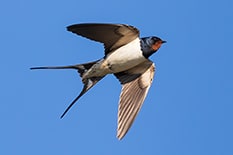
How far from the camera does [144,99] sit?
6.38 m

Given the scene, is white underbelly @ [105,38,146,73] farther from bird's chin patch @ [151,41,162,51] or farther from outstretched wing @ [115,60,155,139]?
outstretched wing @ [115,60,155,139]

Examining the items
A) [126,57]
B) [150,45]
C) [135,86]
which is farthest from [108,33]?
[135,86]

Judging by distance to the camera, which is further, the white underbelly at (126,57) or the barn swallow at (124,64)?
the white underbelly at (126,57)

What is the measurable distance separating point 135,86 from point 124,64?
1.50ft

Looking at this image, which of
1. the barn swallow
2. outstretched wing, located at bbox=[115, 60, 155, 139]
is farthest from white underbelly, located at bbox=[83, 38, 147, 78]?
outstretched wing, located at bbox=[115, 60, 155, 139]

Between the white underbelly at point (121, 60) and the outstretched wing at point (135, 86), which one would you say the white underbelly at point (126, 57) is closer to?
the white underbelly at point (121, 60)

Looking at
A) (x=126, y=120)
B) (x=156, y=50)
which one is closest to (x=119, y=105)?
(x=126, y=120)

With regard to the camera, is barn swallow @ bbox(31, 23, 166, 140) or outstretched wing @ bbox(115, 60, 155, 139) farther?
outstretched wing @ bbox(115, 60, 155, 139)

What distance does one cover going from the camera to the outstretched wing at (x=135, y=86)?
20.4 ft

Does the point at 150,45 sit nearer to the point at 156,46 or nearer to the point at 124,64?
the point at 156,46

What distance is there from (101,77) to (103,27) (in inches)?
28.6

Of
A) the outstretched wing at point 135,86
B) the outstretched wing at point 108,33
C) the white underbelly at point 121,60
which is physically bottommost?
the outstretched wing at point 135,86

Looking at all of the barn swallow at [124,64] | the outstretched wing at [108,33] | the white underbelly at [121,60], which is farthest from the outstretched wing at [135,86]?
the outstretched wing at [108,33]

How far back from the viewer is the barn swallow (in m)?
5.87
